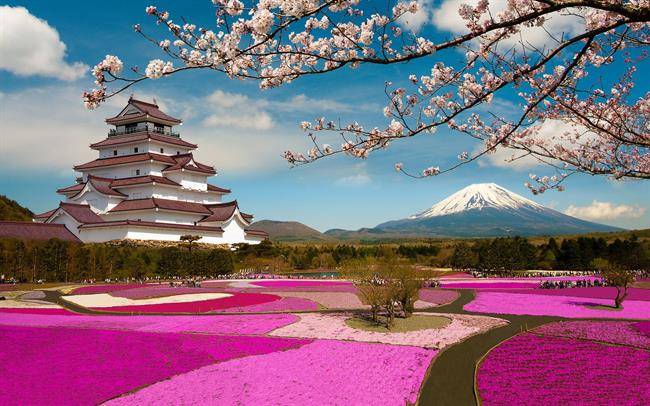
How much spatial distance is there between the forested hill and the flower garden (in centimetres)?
4639

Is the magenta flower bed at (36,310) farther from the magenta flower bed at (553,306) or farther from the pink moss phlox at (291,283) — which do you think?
the magenta flower bed at (553,306)

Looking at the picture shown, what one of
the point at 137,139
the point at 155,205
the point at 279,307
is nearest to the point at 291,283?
the point at 279,307

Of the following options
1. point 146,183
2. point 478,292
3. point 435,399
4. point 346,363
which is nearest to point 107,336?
point 346,363

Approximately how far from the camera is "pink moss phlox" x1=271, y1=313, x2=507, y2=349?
17031mm

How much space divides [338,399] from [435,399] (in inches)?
89.3

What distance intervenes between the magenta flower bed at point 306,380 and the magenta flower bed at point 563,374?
192 cm

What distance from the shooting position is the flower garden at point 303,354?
11.2 metres

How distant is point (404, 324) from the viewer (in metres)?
20.0

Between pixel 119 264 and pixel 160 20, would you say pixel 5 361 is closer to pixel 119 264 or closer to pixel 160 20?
pixel 160 20

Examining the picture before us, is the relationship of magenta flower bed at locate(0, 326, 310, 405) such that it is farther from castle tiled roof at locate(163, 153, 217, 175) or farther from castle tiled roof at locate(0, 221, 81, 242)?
castle tiled roof at locate(163, 153, 217, 175)

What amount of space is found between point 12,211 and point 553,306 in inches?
2767

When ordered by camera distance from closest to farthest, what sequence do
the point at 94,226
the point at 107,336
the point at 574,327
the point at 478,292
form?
the point at 107,336
the point at 574,327
the point at 478,292
the point at 94,226

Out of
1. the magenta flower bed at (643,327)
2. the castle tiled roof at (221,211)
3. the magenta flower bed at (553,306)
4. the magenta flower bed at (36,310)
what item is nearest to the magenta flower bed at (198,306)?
the magenta flower bed at (36,310)

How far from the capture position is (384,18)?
6457 mm
